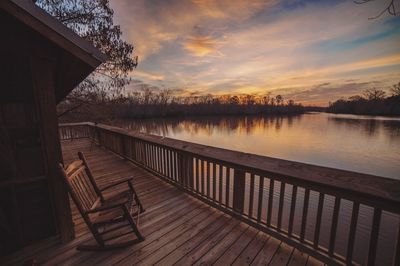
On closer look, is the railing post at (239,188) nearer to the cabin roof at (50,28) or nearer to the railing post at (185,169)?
the railing post at (185,169)

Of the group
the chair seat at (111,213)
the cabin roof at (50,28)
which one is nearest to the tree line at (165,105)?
the chair seat at (111,213)

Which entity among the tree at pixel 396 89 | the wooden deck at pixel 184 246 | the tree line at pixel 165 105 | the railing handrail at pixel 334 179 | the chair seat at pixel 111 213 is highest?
the tree at pixel 396 89

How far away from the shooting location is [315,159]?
36.7 feet

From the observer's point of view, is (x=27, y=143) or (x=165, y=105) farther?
(x=165, y=105)

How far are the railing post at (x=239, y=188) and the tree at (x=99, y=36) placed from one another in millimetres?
5100

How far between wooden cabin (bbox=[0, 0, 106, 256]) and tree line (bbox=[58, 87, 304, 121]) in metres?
4.74

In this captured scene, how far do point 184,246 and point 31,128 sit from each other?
214 cm

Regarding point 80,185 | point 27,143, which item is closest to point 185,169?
point 80,185

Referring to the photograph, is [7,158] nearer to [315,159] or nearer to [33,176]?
[33,176]

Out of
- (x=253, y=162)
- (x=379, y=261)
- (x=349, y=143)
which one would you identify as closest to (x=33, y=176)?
(x=253, y=162)

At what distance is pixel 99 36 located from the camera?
5.50m

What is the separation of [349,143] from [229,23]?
53.1 ft

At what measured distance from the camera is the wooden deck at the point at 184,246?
1743 millimetres

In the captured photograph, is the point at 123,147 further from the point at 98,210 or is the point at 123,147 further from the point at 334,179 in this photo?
the point at 334,179
